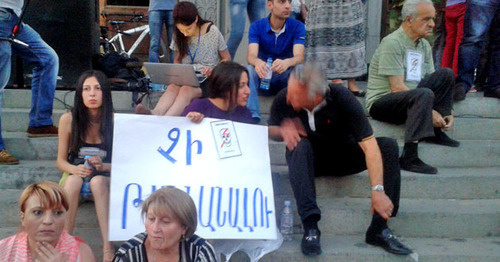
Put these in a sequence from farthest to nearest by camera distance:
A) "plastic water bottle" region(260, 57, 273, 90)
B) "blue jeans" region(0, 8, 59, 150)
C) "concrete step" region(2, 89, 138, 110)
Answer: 1. "concrete step" region(2, 89, 138, 110)
2. "plastic water bottle" region(260, 57, 273, 90)
3. "blue jeans" region(0, 8, 59, 150)

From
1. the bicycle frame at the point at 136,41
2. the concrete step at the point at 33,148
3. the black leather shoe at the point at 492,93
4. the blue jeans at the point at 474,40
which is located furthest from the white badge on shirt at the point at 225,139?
the bicycle frame at the point at 136,41

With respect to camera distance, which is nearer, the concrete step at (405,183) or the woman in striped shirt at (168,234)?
the woman in striped shirt at (168,234)

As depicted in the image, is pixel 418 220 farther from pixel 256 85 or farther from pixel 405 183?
pixel 256 85

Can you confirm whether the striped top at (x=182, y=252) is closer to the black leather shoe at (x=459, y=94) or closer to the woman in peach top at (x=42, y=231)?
the woman in peach top at (x=42, y=231)

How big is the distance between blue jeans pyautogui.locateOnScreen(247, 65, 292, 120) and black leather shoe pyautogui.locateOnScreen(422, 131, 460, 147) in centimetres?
136

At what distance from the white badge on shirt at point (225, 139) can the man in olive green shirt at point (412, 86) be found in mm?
1542

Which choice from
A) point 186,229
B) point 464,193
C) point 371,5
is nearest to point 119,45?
point 371,5

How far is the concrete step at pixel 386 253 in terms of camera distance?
366 centimetres

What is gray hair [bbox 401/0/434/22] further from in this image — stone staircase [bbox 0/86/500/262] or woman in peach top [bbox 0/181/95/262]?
woman in peach top [bbox 0/181/95/262]

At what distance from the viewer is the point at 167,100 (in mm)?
4848

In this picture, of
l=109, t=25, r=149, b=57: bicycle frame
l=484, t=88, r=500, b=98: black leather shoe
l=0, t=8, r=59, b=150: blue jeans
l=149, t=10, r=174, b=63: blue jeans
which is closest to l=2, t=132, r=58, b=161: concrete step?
l=0, t=8, r=59, b=150: blue jeans

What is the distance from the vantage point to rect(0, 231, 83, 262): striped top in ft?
9.05

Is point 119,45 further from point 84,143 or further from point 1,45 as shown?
point 84,143

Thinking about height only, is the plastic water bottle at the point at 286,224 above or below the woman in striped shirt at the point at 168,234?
below
